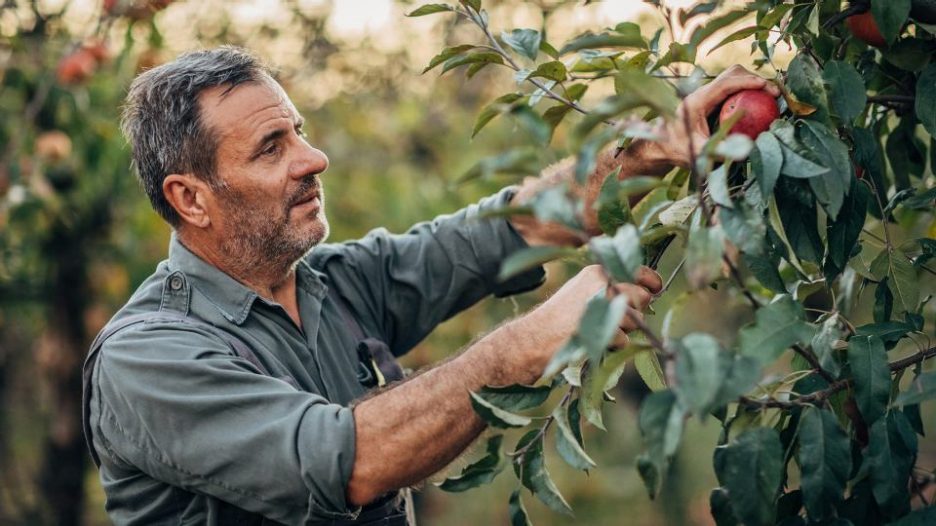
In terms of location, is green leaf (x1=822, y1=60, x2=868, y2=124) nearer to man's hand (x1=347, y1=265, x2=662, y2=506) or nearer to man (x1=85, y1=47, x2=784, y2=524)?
man (x1=85, y1=47, x2=784, y2=524)

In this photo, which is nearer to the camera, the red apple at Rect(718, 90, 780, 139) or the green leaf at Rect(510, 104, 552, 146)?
the green leaf at Rect(510, 104, 552, 146)

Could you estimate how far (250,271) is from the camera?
199 cm

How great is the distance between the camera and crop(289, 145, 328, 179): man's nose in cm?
197

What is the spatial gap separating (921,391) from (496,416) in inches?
19.5

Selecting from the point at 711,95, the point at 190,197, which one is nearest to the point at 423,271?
the point at 190,197

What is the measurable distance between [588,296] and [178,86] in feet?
3.17

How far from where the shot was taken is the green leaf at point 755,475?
1118 millimetres

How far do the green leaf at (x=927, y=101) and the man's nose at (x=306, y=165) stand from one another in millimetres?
1058

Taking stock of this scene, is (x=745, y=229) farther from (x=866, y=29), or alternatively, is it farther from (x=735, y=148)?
(x=866, y=29)

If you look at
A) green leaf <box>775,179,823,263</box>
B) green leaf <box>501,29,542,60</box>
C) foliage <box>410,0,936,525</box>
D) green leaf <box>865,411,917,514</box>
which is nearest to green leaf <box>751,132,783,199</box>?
foliage <box>410,0,936,525</box>

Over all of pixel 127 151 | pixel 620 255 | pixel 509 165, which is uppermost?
pixel 509 165

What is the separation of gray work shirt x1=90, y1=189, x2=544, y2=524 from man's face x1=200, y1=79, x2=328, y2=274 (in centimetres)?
9

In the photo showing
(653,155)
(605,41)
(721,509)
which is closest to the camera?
(721,509)

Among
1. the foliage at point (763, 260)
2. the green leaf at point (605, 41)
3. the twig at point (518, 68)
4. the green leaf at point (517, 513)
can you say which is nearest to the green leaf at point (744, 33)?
the foliage at point (763, 260)
